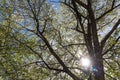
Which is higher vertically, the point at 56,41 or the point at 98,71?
the point at 56,41

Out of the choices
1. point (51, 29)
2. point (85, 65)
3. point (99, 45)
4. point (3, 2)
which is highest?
point (3, 2)

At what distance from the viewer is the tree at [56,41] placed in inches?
432

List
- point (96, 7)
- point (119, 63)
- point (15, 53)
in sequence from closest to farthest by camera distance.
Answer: point (15, 53) → point (119, 63) → point (96, 7)

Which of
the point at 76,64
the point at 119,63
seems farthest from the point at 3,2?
the point at 119,63

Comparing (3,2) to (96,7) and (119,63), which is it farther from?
(119,63)

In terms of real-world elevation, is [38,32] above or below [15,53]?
above

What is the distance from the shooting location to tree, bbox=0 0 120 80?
11.0 meters

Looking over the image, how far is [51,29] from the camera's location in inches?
535

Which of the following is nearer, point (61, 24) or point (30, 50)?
point (30, 50)

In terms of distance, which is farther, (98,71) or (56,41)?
(56,41)

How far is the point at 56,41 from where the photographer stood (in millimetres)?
13547

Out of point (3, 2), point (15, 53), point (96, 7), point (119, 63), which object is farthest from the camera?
point (96, 7)

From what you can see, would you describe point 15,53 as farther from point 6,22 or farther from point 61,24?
point 61,24

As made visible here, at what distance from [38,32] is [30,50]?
4.77 feet
